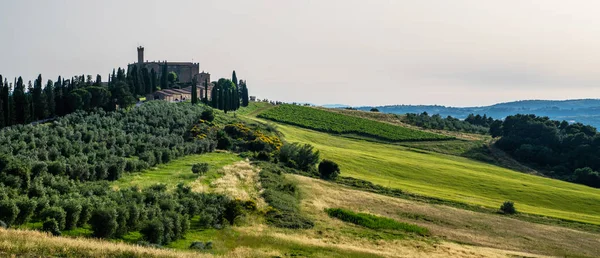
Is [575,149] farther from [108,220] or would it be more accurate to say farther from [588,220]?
[108,220]

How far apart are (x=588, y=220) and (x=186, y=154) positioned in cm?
4819

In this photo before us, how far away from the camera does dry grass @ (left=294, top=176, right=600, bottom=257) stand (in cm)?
4003

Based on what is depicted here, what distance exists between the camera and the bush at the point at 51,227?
1000 inches

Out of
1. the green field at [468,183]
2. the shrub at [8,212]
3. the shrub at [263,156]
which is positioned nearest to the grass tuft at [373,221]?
the green field at [468,183]

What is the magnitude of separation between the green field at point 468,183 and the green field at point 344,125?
23200 mm

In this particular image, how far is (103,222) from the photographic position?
1055 inches

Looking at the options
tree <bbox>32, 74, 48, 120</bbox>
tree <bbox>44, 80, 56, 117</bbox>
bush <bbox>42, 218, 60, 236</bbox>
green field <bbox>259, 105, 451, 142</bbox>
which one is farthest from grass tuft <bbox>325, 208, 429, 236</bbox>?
green field <bbox>259, 105, 451, 142</bbox>

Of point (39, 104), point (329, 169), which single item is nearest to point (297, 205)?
point (329, 169)

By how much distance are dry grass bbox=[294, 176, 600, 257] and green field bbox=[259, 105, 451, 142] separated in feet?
207

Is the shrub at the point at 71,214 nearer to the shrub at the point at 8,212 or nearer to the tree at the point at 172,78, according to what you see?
the shrub at the point at 8,212

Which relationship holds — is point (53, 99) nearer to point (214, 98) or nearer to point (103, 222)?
point (214, 98)

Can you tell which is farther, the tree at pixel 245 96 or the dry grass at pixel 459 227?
the tree at pixel 245 96

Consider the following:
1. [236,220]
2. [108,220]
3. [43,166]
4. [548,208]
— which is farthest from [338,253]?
[548,208]

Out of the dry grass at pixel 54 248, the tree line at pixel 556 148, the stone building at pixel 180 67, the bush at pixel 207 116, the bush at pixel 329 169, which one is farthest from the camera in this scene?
the stone building at pixel 180 67
